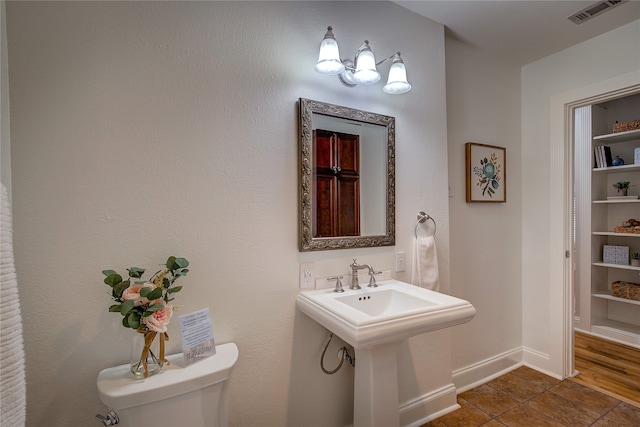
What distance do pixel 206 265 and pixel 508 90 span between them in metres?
2.68

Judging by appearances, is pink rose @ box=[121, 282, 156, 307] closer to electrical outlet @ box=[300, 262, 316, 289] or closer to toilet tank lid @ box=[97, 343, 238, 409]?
toilet tank lid @ box=[97, 343, 238, 409]

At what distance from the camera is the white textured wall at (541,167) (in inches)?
82.8

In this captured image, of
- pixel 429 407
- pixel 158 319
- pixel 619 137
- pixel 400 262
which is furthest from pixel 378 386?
pixel 619 137

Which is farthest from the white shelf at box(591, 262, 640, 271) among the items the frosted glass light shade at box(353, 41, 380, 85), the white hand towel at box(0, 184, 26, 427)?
the white hand towel at box(0, 184, 26, 427)

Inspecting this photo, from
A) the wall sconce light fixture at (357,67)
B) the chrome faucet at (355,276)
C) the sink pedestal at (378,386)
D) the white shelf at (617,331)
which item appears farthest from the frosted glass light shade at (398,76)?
the white shelf at (617,331)

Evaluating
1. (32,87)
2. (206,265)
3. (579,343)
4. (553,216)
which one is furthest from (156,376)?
(579,343)

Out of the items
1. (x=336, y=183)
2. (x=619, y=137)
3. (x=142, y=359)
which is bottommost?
(x=142, y=359)

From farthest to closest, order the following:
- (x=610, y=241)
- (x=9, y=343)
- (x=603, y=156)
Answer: (x=610, y=241) → (x=603, y=156) → (x=9, y=343)

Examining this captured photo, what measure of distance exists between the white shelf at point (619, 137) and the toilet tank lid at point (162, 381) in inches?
151

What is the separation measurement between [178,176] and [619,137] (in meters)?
4.00

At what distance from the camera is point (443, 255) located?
1.88 meters

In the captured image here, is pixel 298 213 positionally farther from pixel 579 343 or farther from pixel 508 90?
pixel 579 343

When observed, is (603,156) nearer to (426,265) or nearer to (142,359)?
(426,265)

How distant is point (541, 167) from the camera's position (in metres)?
2.33
